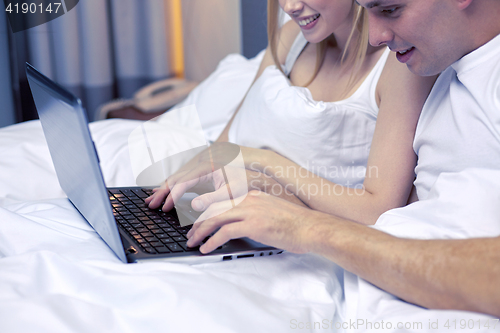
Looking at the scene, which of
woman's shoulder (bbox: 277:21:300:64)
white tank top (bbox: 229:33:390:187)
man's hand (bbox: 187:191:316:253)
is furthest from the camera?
woman's shoulder (bbox: 277:21:300:64)

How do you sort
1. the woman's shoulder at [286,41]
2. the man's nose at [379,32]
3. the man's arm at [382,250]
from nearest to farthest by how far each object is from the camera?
1. the man's arm at [382,250]
2. the man's nose at [379,32]
3. the woman's shoulder at [286,41]

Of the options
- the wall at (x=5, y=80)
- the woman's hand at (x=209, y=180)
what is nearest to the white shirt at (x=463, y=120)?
the woman's hand at (x=209, y=180)

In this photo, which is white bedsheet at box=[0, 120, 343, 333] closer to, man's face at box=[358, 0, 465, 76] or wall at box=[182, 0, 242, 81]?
man's face at box=[358, 0, 465, 76]

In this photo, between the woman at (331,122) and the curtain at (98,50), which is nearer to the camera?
the woman at (331,122)

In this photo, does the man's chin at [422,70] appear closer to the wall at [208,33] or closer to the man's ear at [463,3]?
the man's ear at [463,3]

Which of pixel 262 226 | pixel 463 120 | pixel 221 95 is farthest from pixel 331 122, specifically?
pixel 221 95

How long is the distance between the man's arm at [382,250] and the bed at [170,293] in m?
0.02

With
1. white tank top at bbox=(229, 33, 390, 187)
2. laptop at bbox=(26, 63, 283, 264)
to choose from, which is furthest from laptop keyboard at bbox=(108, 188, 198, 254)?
white tank top at bbox=(229, 33, 390, 187)

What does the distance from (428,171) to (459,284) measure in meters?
0.35

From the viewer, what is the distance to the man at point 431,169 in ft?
1.74

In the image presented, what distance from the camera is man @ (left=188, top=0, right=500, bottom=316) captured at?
530 mm

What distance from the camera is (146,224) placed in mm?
791

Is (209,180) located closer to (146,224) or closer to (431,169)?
(146,224)

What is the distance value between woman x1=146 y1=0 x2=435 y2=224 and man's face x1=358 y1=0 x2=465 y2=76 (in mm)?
136
